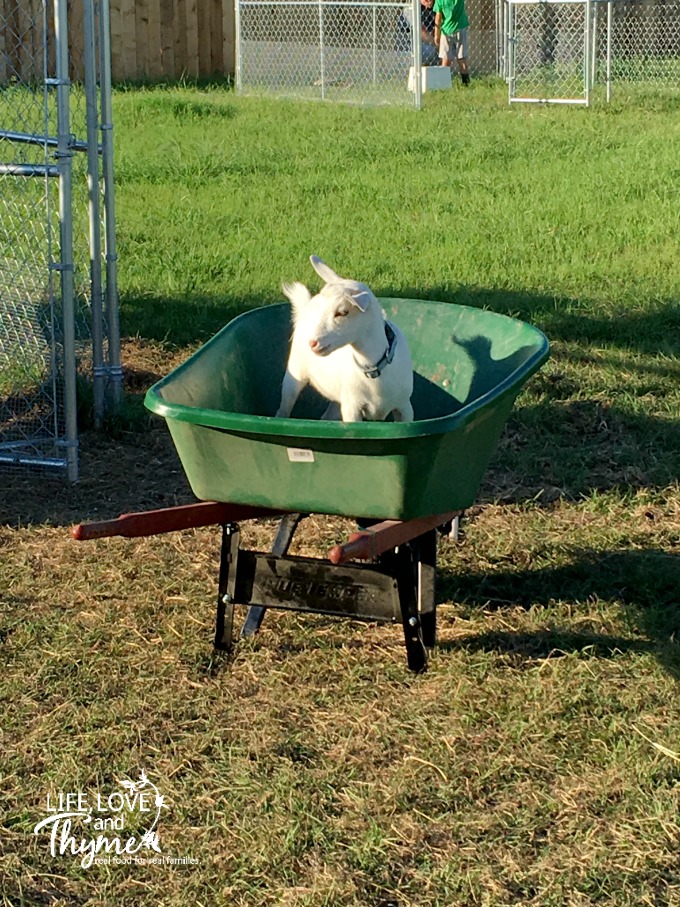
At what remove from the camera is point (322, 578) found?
381cm

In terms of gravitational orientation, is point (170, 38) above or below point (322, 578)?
above

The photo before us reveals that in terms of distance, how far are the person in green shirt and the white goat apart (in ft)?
52.8

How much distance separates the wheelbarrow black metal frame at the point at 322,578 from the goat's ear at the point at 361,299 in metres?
0.60

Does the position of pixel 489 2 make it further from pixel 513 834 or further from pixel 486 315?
pixel 513 834

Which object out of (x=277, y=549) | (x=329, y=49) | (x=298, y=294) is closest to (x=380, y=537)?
(x=277, y=549)

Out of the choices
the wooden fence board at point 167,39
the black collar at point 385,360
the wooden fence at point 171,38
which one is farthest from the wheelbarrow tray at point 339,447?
the wooden fence board at point 167,39

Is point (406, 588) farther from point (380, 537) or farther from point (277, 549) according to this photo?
point (277, 549)

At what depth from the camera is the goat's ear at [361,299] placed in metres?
3.60

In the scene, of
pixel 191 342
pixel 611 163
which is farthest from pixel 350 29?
pixel 191 342

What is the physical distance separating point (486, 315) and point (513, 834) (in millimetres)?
1907

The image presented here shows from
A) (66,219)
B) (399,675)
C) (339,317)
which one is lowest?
(399,675)

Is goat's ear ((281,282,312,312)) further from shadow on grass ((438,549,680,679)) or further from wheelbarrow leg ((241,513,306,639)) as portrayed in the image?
shadow on grass ((438,549,680,679))

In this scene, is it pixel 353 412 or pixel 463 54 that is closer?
pixel 353 412

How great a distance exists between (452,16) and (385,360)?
17155 millimetres
